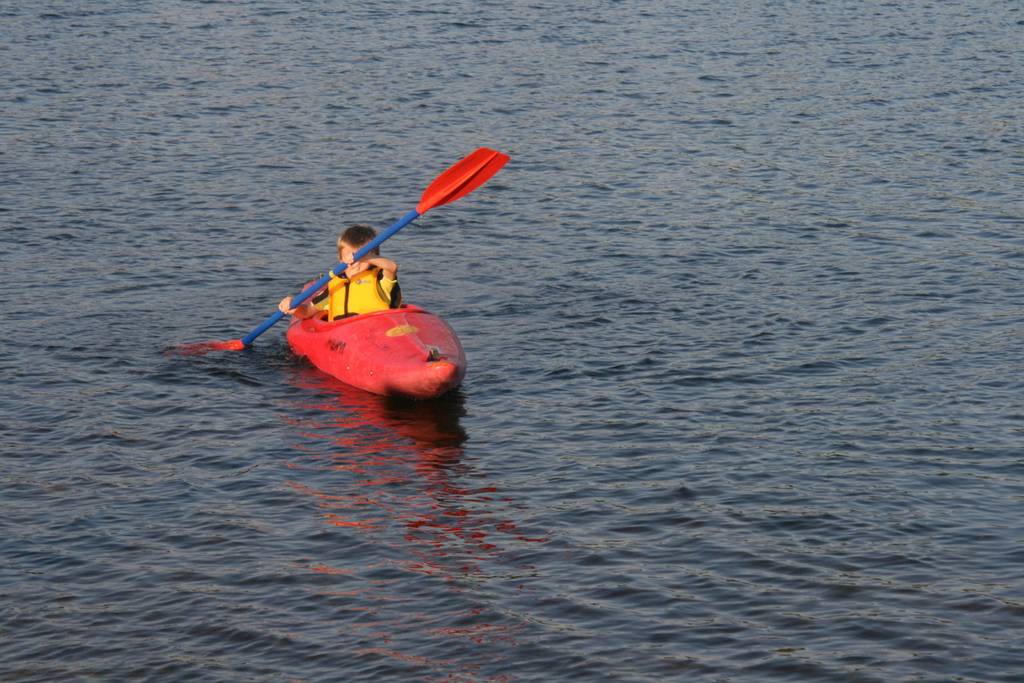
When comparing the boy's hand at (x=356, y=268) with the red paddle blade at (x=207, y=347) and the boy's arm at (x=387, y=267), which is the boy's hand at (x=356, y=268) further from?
the red paddle blade at (x=207, y=347)

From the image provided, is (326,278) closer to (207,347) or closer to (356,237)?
(356,237)

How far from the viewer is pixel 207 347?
13883 millimetres

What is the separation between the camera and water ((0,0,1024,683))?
29.0 ft

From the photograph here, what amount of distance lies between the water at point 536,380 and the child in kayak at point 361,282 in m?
0.71

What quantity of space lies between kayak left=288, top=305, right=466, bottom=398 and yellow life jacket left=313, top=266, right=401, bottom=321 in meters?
0.11

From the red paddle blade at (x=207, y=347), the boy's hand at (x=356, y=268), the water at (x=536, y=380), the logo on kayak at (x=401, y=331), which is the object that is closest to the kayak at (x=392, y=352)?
the logo on kayak at (x=401, y=331)

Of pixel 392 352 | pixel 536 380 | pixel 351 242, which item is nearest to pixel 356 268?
pixel 351 242

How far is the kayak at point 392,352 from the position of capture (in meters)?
12.3

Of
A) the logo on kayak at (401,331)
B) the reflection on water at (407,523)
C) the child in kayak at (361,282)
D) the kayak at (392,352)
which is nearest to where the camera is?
the reflection on water at (407,523)

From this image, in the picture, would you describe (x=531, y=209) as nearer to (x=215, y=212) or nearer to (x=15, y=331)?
(x=215, y=212)

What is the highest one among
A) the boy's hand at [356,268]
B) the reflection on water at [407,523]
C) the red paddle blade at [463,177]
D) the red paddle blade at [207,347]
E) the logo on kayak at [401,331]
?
the red paddle blade at [463,177]

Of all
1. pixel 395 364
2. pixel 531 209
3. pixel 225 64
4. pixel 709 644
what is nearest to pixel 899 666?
pixel 709 644

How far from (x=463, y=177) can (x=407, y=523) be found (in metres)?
4.82

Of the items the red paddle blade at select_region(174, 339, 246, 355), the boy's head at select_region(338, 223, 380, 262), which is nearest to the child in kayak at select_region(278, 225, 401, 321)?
the boy's head at select_region(338, 223, 380, 262)
